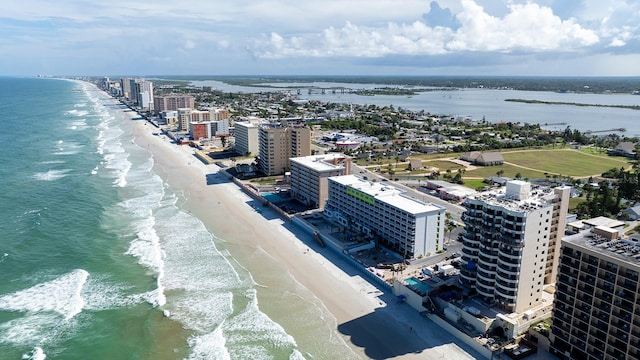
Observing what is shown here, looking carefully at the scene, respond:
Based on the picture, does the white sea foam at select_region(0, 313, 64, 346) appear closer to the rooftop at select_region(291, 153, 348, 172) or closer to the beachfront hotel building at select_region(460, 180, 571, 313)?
the beachfront hotel building at select_region(460, 180, 571, 313)

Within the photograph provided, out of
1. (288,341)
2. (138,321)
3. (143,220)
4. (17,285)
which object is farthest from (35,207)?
(288,341)

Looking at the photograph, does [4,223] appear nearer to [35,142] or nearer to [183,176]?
[183,176]

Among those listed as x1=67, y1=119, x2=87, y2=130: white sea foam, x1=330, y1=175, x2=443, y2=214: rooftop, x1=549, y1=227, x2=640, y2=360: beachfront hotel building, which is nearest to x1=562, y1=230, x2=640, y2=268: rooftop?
x1=549, y1=227, x2=640, y2=360: beachfront hotel building

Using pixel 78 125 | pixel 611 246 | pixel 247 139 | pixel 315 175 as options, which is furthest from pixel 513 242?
pixel 78 125

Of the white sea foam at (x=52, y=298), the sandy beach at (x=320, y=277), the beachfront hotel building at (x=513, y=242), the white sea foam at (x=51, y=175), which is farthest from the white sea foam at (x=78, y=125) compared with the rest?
the beachfront hotel building at (x=513, y=242)

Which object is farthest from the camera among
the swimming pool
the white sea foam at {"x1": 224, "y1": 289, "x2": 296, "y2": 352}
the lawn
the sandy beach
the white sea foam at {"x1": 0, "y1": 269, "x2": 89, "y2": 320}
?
the lawn

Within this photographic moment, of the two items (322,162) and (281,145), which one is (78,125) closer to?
(281,145)
